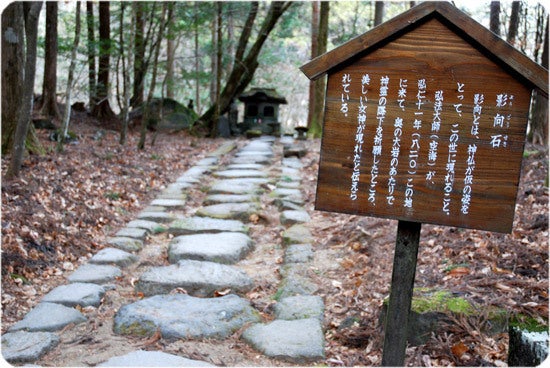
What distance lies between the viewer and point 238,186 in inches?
340

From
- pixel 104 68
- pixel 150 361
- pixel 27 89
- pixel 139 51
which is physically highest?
pixel 139 51

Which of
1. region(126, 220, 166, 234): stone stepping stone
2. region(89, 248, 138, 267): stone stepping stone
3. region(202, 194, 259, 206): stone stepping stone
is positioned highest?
region(202, 194, 259, 206): stone stepping stone

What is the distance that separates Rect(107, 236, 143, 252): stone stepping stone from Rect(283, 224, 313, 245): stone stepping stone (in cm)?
176

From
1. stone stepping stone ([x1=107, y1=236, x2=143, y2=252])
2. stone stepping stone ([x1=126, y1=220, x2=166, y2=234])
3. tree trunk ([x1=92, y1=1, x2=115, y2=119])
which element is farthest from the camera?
tree trunk ([x1=92, y1=1, x2=115, y2=119])

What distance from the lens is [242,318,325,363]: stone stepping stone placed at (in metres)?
3.51

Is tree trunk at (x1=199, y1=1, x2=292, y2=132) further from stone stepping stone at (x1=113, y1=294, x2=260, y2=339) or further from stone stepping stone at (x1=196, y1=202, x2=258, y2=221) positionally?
stone stepping stone at (x1=113, y1=294, x2=260, y2=339)

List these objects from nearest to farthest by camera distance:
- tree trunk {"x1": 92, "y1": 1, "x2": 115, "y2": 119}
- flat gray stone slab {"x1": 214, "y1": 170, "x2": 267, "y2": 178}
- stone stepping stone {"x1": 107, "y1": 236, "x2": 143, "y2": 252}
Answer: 1. stone stepping stone {"x1": 107, "y1": 236, "x2": 143, "y2": 252}
2. flat gray stone slab {"x1": 214, "y1": 170, "x2": 267, "y2": 178}
3. tree trunk {"x1": 92, "y1": 1, "x2": 115, "y2": 119}

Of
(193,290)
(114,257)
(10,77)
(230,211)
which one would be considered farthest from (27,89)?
(193,290)

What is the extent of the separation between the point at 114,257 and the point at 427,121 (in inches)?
156

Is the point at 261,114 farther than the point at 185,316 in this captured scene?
Yes

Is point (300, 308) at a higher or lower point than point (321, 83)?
lower

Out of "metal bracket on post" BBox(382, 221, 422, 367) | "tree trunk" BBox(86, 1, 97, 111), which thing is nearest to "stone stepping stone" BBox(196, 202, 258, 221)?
"metal bracket on post" BBox(382, 221, 422, 367)

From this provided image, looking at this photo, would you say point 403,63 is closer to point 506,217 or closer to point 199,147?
point 506,217

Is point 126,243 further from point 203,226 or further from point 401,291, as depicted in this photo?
point 401,291
